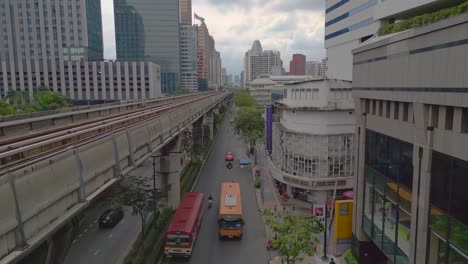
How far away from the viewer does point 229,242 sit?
25547 mm

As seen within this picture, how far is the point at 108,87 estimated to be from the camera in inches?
4313

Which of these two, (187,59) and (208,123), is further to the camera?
(187,59)

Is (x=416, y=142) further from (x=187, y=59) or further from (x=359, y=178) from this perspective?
(x=187, y=59)

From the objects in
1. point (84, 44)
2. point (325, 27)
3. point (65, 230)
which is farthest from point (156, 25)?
point (65, 230)

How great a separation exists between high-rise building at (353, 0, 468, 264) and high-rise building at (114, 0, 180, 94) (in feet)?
513

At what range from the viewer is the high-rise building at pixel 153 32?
534 ft

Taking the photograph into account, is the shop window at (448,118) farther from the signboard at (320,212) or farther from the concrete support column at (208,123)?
the concrete support column at (208,123)

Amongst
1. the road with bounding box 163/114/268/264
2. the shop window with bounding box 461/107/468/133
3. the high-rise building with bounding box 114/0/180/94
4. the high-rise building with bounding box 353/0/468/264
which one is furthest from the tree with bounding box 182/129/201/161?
the high-rise building with bounding box 114/0/180/94

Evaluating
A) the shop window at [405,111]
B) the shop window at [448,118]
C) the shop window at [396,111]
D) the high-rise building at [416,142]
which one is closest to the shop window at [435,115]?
the high-rise building at [416,142]

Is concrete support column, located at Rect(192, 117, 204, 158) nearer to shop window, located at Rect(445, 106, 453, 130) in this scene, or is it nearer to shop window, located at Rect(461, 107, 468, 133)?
shop window, located at Rect(445, 106, 453, 130)

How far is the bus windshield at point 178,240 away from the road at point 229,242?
1.45 m

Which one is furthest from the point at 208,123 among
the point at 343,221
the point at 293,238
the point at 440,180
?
the point at 440,180

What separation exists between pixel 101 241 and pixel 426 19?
2408 centimetres

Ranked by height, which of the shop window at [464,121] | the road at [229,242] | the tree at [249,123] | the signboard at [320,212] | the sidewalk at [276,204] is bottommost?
the road at [229,242]
